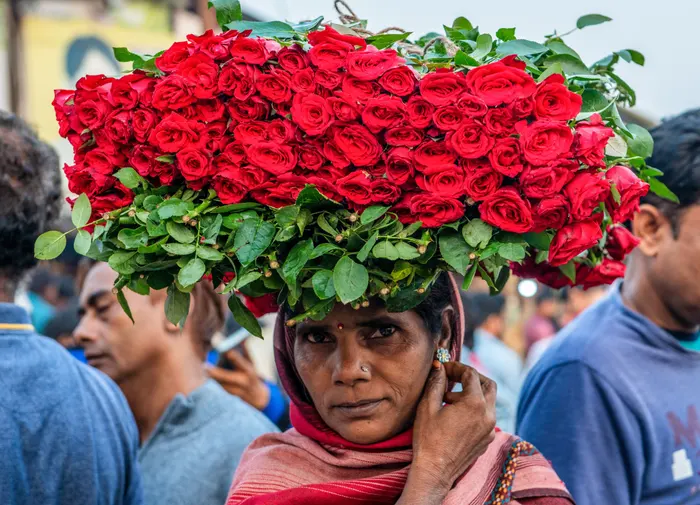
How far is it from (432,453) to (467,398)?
21 centimetres

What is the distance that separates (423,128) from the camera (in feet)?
7.30

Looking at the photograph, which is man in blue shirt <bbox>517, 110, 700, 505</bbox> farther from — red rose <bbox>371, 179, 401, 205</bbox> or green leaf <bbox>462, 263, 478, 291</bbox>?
red rose <bbox>371, 179, 401, 205</bbox>

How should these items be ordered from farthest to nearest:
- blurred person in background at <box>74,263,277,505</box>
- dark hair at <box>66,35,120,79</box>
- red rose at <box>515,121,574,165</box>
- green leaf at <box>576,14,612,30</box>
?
dark hair at <box>66,35,120,79</box>
blurred person in background at <box>74,263,277,505</box>
green leaf at <box>576,14,612,30</box>
red rose at <box>515,121,574,165</box>

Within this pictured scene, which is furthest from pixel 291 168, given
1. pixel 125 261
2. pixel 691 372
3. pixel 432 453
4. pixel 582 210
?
pixel 691 372

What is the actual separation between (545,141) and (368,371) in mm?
812

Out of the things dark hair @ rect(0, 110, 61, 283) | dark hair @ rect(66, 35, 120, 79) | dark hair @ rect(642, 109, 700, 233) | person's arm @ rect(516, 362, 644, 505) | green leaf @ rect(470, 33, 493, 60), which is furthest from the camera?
dark hair @ rect(66, 35, 120, 79)

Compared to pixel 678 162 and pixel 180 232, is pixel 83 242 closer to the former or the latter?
pixel 180 232

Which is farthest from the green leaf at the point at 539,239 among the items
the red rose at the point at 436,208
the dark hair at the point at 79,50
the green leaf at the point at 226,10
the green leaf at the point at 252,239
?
the dark hair at the point at 79,50

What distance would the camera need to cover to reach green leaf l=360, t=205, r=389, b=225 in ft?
7.19

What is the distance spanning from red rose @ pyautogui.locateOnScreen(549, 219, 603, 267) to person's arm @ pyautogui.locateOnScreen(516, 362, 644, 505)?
1.08m

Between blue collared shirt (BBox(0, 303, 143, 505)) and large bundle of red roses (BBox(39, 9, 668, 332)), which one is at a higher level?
large bundle of red roses (BBox(39, 9, 668, 332))

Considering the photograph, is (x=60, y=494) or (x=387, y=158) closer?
(x=387, y=158)

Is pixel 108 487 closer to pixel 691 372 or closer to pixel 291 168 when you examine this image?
pixel 291 168

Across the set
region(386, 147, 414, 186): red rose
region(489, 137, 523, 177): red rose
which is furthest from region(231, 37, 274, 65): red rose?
region(489, 137, 523, 177): red rose
